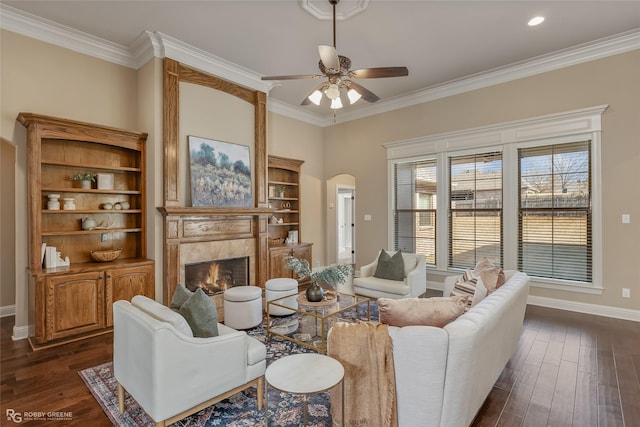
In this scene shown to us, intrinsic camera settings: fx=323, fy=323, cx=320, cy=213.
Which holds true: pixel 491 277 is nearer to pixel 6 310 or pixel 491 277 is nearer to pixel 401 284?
pixel 401 284

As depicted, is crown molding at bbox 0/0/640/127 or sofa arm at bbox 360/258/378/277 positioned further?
sofa arm at bbox 360/258/378/277

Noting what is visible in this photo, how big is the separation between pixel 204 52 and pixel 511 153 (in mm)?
4681

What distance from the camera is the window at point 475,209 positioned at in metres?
5.11

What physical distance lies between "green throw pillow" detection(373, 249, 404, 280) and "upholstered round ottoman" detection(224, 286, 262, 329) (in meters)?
1.88

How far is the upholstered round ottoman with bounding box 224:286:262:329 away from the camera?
380 centimetres

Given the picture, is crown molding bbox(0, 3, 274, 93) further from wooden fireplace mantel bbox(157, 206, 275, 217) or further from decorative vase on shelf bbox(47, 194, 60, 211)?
wooden fireplace mantel bbox(157, 206, 275, 217)

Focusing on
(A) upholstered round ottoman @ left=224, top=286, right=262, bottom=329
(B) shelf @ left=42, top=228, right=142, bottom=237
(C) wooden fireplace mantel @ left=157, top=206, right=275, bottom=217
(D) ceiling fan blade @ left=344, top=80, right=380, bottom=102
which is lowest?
(A) upholstered round ottoman @ left=224, top=286, right=262, bottom=329

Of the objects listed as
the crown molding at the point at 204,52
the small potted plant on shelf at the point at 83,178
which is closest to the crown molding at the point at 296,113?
the crown molding at the point at 204,52

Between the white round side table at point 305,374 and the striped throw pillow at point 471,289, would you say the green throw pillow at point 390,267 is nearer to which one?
the striped throw pillow at point 471,289

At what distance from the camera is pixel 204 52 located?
439 centimetres

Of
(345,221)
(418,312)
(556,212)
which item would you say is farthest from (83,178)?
(345,221)

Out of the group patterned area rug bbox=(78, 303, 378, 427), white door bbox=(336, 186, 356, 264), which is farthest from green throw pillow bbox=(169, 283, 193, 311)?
white door bbox=(336, 186, 356, 264)

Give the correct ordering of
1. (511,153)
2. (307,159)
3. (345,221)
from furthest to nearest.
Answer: (345,221) < (307,159) < (511,153)

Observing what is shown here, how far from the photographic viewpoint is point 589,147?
4316 mm
